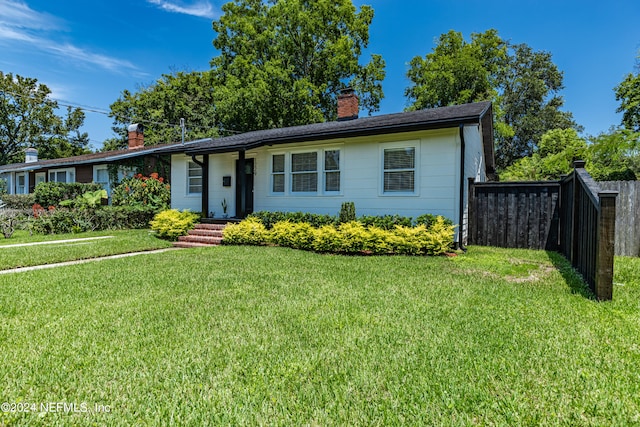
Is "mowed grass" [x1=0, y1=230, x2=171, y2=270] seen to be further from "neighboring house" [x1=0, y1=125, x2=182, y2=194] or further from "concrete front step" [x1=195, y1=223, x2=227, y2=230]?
"neighboring house" [x1=0, y1=125, x2=182, y2=194]

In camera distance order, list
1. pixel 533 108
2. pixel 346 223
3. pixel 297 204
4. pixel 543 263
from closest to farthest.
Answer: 1. pixel 543 263
2. pixel 346 223
3. pixel 297 204
4. pixel 533 108

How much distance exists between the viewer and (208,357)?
9.21 ft

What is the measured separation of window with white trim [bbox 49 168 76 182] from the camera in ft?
67.8

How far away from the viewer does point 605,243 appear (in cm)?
410

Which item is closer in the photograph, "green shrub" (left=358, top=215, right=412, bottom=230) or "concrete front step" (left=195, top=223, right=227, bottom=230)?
"green shrub" (left=358, top=215, right=412, bottom=230)

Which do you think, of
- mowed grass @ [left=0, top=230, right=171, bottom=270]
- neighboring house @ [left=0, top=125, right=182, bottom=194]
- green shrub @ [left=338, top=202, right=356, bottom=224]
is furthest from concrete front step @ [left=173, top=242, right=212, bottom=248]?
neighboring house @ [left=0, top=125, right=182, bottom=194]

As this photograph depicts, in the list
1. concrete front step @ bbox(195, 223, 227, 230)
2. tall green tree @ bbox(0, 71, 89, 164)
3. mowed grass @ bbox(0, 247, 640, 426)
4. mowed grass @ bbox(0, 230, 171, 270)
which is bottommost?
mowed grass @ bbox(0, 247, 640, 426)

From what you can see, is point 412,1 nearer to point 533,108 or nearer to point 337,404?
point 533,108

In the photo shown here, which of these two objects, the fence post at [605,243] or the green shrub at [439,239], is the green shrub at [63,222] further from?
the fence post at [605,243]

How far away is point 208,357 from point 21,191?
30.0 meters

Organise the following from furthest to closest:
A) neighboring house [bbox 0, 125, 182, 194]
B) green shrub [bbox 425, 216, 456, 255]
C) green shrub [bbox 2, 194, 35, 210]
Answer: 1. green shrub [bbox 2, 194, 35, 210]
2. neighboring house [bbox 0, 125, 182, 194]
3. green shrub [bbox 425, 216, 456, 255]

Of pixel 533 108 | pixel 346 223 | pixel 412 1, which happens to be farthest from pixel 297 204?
pixel 533 108

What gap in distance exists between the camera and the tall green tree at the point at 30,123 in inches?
1395

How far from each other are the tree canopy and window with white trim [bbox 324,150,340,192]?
1568cm
